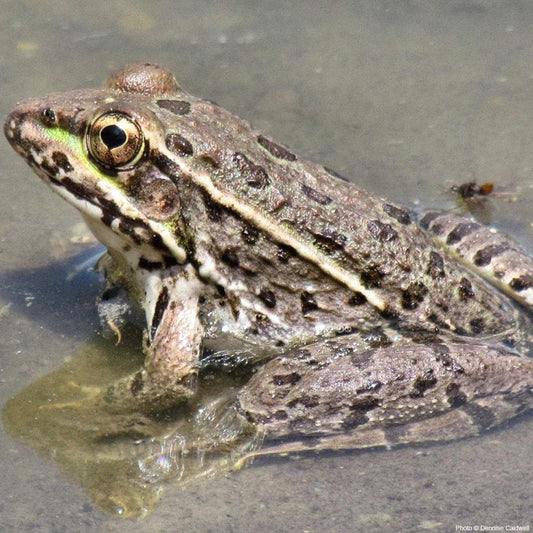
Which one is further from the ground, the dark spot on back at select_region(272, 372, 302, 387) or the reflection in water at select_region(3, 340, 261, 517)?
the dark spot on back at select_region(272, 372, 302, 387)

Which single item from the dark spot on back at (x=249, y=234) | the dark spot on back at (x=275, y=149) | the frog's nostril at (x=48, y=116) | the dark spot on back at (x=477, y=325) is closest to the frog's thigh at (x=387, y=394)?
Answer: the dark spot on back at (x=477, y=325)

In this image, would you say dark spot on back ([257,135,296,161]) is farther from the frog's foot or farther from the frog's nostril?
the frog's foot

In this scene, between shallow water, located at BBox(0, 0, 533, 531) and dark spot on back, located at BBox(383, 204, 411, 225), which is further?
dark spot on back, located at BBox(383, 204, 411, 225)

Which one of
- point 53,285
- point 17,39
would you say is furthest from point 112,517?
point 17,39

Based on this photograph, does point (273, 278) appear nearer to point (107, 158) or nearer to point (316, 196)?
point (316, 196)

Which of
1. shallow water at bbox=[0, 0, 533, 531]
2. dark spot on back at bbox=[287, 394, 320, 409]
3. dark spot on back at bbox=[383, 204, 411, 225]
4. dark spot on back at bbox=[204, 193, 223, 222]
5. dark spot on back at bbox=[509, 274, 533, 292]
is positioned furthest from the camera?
dark spot on back at bbox=[509, 274, 533, 292]

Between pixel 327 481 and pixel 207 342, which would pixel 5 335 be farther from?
pixel 327 481

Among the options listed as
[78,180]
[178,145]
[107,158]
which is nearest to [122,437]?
[78,180]

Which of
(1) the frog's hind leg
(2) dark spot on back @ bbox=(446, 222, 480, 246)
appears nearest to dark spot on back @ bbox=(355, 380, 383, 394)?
(1) the frog's hind leg
